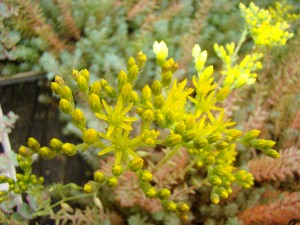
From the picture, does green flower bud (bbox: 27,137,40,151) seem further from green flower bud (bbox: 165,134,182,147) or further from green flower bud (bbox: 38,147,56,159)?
green flower bud (bbox: 165,134,182,147)

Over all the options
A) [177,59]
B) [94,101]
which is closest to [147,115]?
[94,101]

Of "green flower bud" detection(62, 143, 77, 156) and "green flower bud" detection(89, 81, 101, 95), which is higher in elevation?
"green flower bud" detection(89, 81, 101, 95)

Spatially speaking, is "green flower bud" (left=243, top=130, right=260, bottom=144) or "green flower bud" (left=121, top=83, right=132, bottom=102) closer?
"green flower bud" (left=121, top=83, right=132, bottom=102)

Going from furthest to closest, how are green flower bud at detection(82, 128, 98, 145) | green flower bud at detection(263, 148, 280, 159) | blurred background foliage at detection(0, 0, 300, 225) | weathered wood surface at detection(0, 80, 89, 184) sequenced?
weathered wood surface at detection(0, 80, 89, 184) → blurred background foliage at detection(0, 0, 300, 225) → green flower bud at detection(263, 148, 280, 159) → green flower bud at detection(82, 128, 98, 145)

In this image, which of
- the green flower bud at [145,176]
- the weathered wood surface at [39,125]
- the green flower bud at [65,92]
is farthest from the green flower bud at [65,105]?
the weathered wood surface at [39,125]

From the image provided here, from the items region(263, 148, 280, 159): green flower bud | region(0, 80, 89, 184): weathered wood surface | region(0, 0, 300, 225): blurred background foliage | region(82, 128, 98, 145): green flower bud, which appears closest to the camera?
region(82, 128, 98, 145): green flower bud

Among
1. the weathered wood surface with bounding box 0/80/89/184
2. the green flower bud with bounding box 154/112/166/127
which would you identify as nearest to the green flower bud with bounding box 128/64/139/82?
the green flower bud with bounding box 154/112/166/127

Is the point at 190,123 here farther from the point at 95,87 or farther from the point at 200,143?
the point at 95,87
